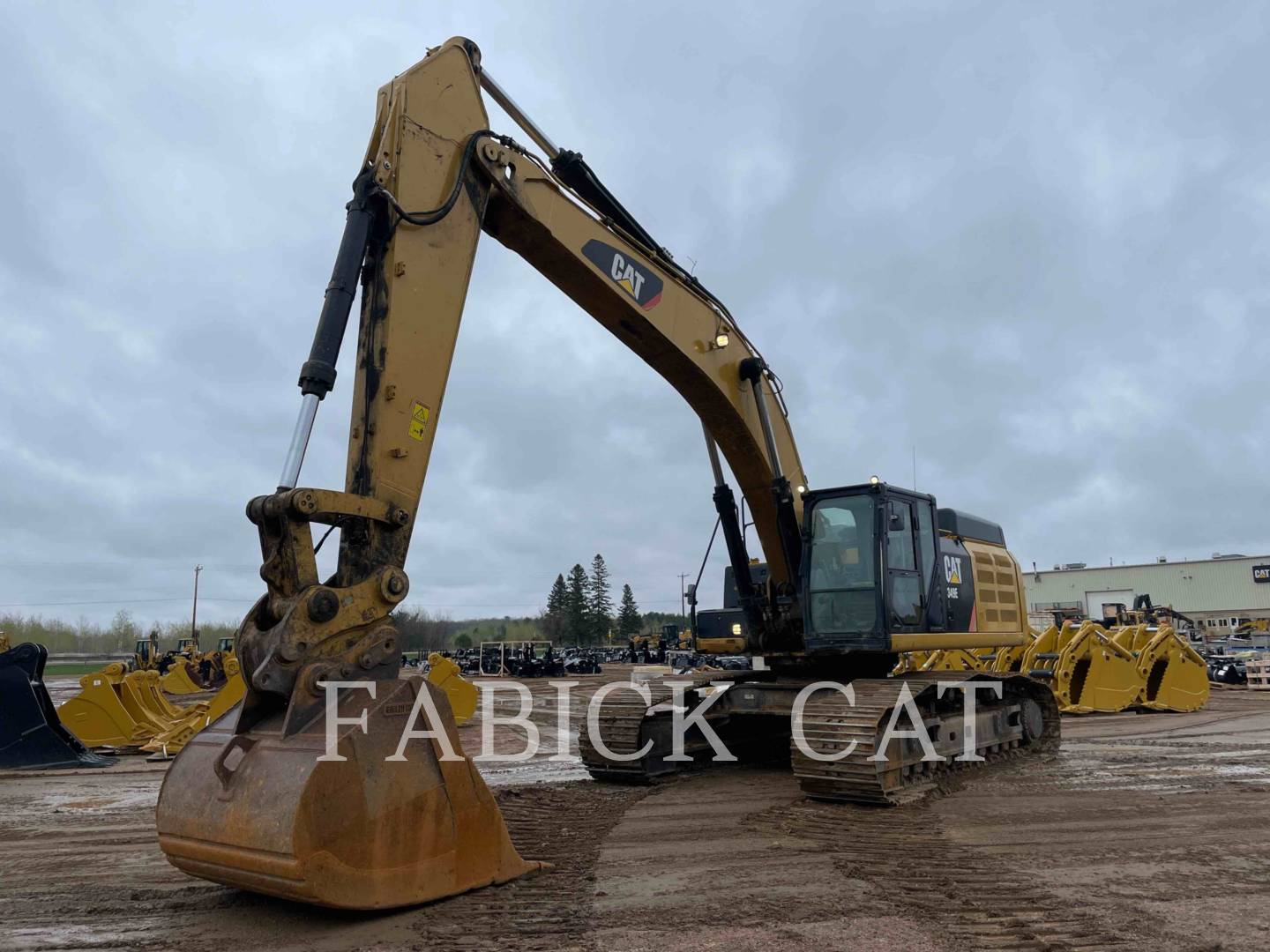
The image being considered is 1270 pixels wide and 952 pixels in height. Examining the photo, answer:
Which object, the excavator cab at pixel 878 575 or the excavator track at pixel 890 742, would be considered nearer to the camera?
the excavator track at pixel 890 742

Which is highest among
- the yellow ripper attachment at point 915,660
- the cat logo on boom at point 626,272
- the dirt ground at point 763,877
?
the cat logo on boom at point 626,272

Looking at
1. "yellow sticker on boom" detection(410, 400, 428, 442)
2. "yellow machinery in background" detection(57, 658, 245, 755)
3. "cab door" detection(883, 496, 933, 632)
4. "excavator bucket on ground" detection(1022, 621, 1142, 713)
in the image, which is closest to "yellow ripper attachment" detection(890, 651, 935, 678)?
"excavator bucket on ground" detection(1022, 621, 1142, 713)

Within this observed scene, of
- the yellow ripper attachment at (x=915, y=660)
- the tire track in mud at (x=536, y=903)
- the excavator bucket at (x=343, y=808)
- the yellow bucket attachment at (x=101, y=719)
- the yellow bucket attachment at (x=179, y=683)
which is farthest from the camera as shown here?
the yellow bucket attachment at (x=179, y=683)

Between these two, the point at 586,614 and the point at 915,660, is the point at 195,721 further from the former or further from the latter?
the point at 586,614

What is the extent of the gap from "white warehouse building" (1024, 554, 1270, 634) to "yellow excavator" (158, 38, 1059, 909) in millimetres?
57619

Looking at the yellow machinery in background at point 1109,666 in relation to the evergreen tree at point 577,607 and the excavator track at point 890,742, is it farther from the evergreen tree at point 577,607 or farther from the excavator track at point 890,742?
the evergreen tree at point 577,607

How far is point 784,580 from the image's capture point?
29.0ft

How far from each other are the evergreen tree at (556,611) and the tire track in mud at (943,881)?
86322 millimetres

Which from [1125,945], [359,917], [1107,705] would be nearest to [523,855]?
[359,917]

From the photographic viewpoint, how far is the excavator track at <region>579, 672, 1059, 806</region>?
23.5ft

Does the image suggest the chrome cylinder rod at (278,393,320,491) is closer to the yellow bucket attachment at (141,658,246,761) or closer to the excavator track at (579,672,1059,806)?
the excavator track at (579,672,1059,806)

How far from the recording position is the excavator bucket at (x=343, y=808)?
397cm

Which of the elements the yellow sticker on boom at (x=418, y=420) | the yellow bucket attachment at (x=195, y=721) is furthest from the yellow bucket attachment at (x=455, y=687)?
the yellow sticker on boom at (x=418, y=420)

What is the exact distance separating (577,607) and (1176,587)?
49.8 meters
